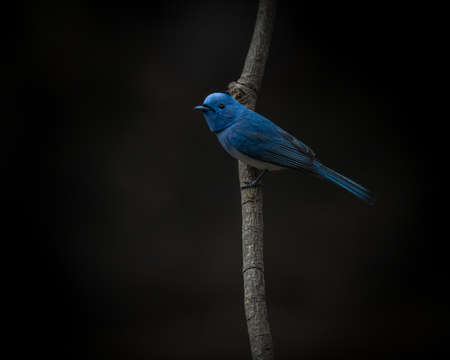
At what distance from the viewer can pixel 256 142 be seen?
118cm

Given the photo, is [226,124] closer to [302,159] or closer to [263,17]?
[302,159]

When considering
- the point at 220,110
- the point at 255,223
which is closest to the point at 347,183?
the point at 255,223

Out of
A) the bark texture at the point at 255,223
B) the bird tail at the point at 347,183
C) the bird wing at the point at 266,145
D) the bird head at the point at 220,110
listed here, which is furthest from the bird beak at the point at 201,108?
the bird tail at the point at 347,183

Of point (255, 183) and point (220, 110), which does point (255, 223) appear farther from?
point (220, 110)

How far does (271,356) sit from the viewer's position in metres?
0.87

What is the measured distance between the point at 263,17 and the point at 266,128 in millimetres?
336

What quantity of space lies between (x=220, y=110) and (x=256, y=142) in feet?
0.45

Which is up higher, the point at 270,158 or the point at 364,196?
the point at 270,158

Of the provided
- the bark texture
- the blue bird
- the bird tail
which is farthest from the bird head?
the bird tail

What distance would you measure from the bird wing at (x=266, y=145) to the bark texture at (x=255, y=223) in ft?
0.32

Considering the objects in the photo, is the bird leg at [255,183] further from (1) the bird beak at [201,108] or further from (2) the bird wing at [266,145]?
(1) the bird beak at [201,108]

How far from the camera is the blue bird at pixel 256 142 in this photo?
114 cm

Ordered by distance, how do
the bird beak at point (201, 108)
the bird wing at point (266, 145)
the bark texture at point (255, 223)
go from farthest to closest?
the bird wing at point (266, 145), the bird beak at point (201, 108), the bark texture at point (255, 223)

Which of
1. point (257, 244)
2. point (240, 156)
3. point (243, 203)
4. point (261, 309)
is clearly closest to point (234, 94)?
point (240, 156)
